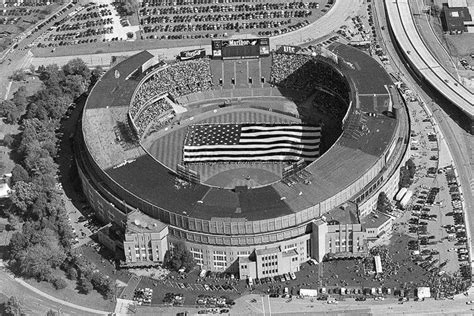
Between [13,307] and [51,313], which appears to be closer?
[51,313]

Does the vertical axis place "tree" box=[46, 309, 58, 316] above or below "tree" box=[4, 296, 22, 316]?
below

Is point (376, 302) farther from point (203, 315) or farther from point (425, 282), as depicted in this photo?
point (203, 315)

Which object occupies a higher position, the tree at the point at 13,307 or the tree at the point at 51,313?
the tree at the point at 13,307

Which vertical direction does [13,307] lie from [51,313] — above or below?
above

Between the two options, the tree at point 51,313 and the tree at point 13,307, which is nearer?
the tree at point 51,313

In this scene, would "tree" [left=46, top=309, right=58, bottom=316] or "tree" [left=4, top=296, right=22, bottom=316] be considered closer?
"tree" [left=46, top=309, right=58, bottom=316]

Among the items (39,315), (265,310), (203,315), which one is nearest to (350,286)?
(265,310)

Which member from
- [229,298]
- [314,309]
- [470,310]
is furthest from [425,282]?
[229,298]
